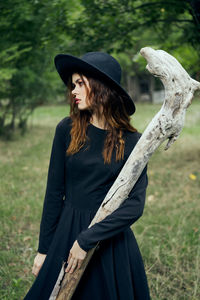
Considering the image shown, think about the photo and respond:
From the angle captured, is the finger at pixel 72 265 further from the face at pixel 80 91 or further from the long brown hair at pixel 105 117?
the face at pixel 80 91

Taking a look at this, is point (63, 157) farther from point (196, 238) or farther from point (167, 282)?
point (196, 238)

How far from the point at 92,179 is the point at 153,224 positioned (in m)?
2.72

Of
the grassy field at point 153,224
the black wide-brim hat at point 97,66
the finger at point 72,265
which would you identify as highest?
the black wide-brim hat at point 97,66

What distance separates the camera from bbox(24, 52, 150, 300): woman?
1760 mm

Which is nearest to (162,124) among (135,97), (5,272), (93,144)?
(93,144)

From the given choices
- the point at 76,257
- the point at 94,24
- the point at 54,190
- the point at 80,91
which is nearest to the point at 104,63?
the point at 80,91

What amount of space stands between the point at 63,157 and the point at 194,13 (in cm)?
424

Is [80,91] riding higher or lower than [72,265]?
higher

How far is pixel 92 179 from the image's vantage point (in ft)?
5.98

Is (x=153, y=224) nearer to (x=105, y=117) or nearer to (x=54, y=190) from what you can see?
(x=54, y=190)

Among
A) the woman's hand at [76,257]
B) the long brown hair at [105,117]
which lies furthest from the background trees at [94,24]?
the woman's hand at [76,257]

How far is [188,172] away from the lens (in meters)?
6.88

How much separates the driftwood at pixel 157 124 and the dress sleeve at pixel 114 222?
4 centimetres

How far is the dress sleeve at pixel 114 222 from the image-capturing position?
5.32ft
